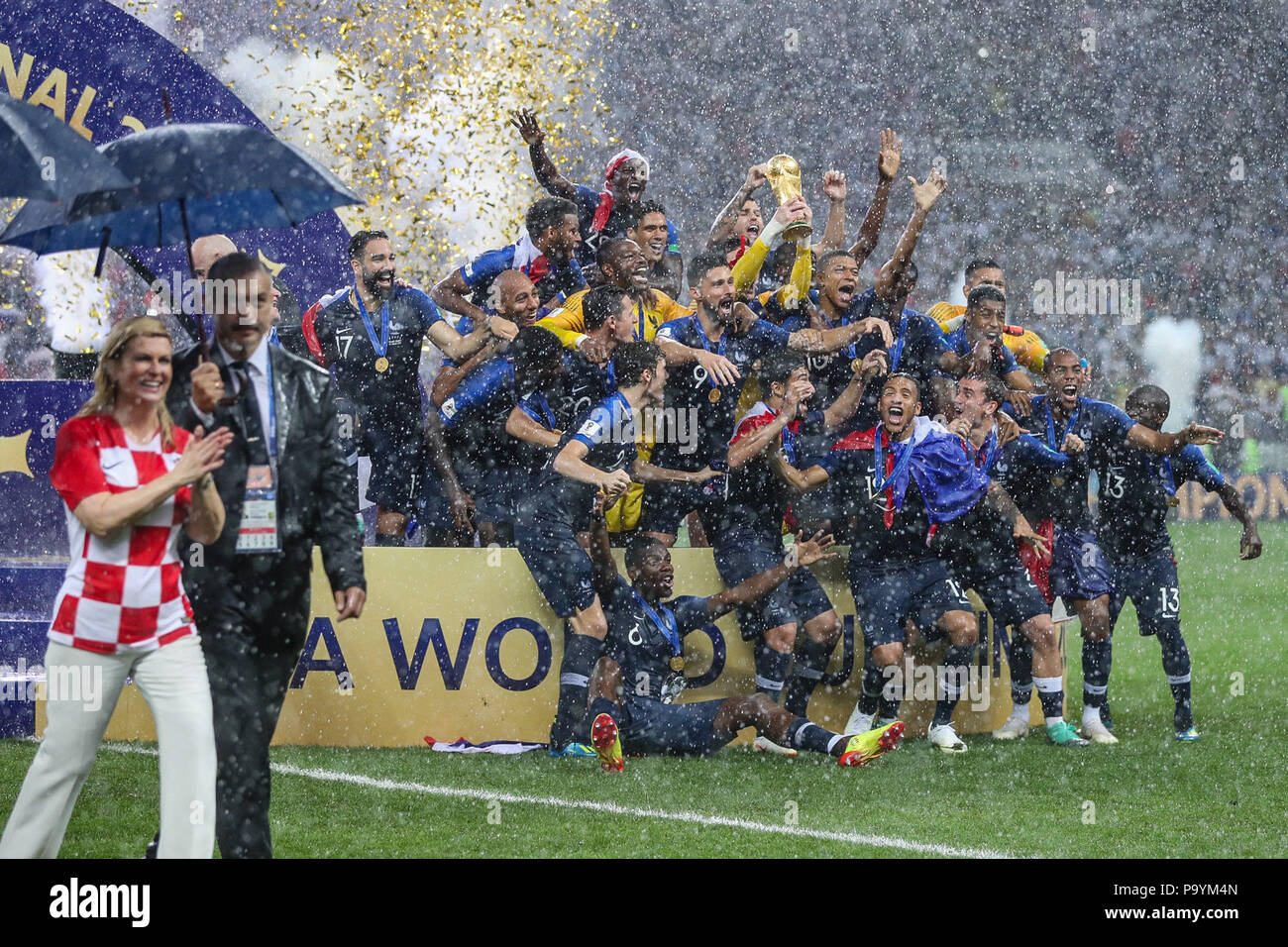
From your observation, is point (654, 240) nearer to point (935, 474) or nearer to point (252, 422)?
point (935, 474)

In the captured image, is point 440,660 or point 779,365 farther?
point 440,660

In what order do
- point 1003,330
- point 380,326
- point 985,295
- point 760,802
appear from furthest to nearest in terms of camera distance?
point 1003,330
point 985,295
point 380,326
point 760,802

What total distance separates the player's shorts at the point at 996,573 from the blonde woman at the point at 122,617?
4.10m

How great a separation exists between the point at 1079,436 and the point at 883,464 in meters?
1.10

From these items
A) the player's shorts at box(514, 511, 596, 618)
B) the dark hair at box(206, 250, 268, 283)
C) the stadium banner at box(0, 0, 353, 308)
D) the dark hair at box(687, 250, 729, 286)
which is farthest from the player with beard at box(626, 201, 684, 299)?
the dark hair at box(206, 250, 268, 283)

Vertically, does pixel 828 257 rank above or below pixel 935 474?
above

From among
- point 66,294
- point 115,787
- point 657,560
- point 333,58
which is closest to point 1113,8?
point 333,58

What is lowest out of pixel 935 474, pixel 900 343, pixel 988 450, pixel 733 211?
pixel 935 474

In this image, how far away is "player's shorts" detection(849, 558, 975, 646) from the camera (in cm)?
708

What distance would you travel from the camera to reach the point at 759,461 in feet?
23.3

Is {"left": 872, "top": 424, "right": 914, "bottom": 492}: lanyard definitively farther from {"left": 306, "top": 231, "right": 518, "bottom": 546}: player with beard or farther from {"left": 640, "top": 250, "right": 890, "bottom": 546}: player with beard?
{"left": 306, "top": 231, "right": 518, "bottom": 546}: player with beard

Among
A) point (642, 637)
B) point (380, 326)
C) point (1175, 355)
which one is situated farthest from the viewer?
point (1175, 355)

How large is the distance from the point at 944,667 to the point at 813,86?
17206 mm

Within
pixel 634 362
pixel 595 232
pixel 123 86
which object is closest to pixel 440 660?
pixel 634 362
